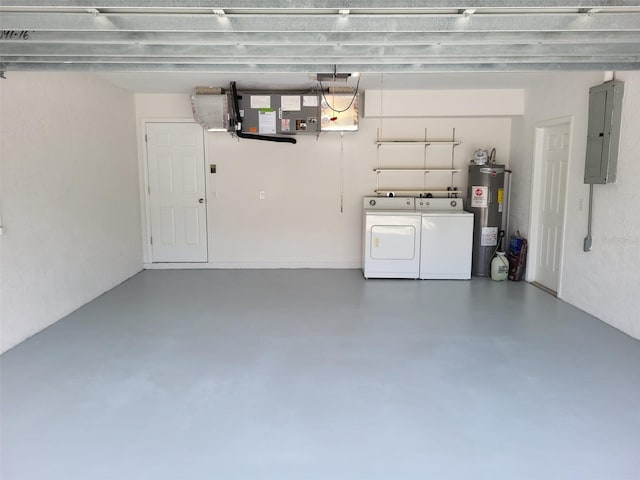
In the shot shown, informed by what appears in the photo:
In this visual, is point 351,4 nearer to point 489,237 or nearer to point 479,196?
point 479,196

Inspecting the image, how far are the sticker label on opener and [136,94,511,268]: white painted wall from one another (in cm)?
89

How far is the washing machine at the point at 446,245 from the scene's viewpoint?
5.82 m

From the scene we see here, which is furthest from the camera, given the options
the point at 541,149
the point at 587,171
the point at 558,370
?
the point at 541,149

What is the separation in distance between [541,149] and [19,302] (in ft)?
19.6

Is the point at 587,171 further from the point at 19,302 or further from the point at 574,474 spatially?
the point at 19,302

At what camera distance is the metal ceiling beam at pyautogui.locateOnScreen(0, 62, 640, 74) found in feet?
10.3

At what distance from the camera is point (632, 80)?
3818 mm

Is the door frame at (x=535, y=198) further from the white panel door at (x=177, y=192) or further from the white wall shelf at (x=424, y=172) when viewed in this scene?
the white panel door at (x=177, y=192)

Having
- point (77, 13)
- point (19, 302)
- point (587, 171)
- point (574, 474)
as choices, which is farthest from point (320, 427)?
point (587, 171)

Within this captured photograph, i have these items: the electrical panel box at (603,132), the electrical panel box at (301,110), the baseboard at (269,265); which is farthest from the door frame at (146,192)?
the electrical panel box at (603,132)

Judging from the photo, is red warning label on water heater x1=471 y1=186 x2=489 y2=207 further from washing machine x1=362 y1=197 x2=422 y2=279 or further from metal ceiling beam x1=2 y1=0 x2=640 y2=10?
metal ceiling beam x1=2 y1=0 x2=640 y2=10

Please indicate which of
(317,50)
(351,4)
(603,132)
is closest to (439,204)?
(603,132)


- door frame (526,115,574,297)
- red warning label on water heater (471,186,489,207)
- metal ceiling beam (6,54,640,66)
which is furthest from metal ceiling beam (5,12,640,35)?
red warning label on water heater (471,186,489,207)

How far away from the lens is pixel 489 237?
604 centimetres
